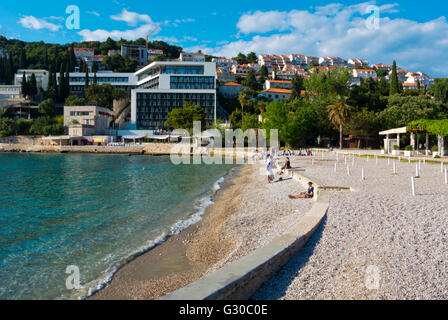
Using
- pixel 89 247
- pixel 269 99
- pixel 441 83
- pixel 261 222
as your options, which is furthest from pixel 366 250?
pixel 441 83

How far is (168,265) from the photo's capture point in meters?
8.36

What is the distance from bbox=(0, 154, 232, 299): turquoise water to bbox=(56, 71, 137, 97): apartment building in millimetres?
92168

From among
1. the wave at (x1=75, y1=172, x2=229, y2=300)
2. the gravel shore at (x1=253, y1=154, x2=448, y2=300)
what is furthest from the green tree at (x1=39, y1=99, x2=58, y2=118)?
the gravel shore at (x1=253, y1=154, x2=448, y2=300)

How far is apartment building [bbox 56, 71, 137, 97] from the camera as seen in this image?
108 metres

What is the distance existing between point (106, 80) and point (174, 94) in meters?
34.1

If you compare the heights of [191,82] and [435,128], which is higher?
[191,82]

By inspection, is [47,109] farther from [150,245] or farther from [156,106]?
[150,245]

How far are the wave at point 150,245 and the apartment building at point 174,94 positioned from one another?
74140 millimetres

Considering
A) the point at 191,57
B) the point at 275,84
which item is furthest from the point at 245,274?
the point at 191,57

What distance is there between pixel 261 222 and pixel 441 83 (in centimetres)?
11318

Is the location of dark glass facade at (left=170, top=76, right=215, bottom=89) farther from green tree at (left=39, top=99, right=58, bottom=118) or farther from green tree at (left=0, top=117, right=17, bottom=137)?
green tree at (left=0, top=117, right=17, bottom=137)
